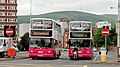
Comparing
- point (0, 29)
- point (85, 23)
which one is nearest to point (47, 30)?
point (85, 23)

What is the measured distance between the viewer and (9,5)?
458 ft

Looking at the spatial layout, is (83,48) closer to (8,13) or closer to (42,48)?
(42,48)

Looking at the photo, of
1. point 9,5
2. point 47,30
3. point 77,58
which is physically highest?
point 9,5

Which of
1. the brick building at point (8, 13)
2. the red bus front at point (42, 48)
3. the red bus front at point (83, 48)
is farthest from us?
the brick building at point (8, 13)

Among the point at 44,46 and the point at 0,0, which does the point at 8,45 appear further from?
the point at 0,0

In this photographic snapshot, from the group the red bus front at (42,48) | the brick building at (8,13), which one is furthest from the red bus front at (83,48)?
the brick building at (8,13)

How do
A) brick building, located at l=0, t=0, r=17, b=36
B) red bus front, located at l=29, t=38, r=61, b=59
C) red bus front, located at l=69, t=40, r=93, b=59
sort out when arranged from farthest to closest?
brick building, located at l=0, t=0, r=17, b=36
red bus front, located at l=69, t=40, r=93, b=59
red bus front, located at l=29, t=38, r=61, b=59

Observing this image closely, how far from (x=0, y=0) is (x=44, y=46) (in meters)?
102

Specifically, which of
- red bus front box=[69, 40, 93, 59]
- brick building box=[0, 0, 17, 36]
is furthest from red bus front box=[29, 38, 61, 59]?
brick building box=[0, 0, 17, 36]

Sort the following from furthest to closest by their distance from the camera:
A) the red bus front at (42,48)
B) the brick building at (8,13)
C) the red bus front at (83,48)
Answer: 1. the brick building at (8,13)
2. the red bus front at (83,48)
3. the red bus front at (42,48)

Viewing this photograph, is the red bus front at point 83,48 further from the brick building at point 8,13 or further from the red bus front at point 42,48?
the brick building at point 8,13

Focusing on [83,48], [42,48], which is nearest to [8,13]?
[83,48]

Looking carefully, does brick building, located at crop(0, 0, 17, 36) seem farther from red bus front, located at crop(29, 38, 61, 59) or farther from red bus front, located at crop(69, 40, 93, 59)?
red bus front, located at crop(29, 38, 61, 59)

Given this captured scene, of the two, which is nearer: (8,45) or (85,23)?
(85,23)
